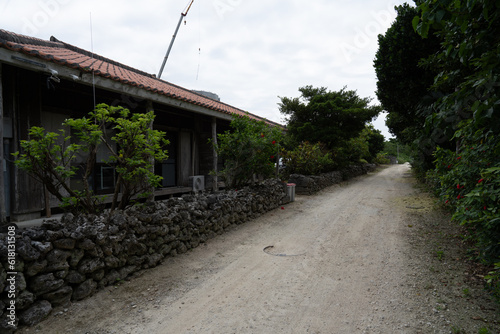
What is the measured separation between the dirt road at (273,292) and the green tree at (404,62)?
16.1 feet

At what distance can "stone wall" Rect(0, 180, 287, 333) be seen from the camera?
2680mm

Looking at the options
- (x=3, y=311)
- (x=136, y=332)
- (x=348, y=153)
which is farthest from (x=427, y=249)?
(x=348, y=153)

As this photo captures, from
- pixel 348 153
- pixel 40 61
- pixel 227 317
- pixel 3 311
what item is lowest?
pixel 227 317

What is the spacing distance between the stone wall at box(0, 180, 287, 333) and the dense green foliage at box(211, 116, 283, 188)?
7.79 feet

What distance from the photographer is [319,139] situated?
54.6 feet

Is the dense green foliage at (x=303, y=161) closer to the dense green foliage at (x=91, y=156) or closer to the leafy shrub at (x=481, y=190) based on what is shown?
the leafy shrub at (x=481, y=190)

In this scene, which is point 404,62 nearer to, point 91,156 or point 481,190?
point 481,190

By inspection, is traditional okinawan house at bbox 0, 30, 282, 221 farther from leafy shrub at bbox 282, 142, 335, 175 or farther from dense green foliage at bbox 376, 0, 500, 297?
leafy shrub at bbox 282, 142, 335, 175

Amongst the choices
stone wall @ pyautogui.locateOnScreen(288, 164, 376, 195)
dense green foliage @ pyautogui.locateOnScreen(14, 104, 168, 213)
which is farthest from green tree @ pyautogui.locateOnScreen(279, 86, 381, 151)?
dense green foliage @ pyautogui.locateOnScreen(14, 104, 168, 213)

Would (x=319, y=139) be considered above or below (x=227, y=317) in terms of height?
above

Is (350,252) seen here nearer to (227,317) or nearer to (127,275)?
(227,317)

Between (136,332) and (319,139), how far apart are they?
50.3 feet

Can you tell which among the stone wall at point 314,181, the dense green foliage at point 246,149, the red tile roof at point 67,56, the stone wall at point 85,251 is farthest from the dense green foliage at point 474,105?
the stone wall at point 314,181

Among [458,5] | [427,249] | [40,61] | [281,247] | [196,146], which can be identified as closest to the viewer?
[458,5]
